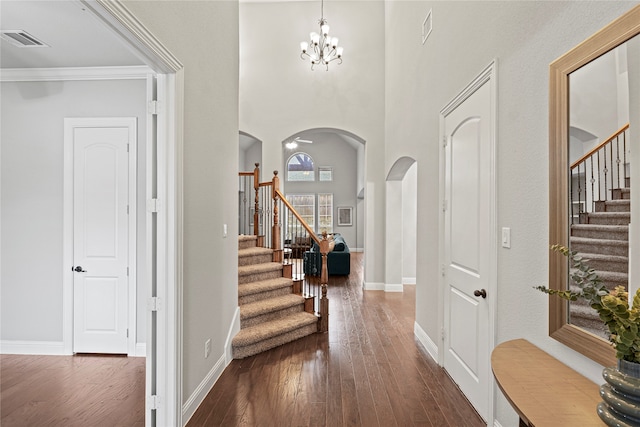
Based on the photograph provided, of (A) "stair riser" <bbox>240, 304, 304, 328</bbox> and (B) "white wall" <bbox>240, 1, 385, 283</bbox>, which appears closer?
(A) "stair riser" <bbox>240, 304, 304, 328</bbox>

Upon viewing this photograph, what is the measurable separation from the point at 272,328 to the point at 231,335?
0.51 metres

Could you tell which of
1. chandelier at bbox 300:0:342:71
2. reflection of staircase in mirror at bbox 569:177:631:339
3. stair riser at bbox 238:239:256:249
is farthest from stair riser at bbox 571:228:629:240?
chandelier at bbox 300:0:342:71

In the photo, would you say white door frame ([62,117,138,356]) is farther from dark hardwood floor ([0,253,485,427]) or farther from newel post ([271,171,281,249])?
newel post ([271,171,281,249])

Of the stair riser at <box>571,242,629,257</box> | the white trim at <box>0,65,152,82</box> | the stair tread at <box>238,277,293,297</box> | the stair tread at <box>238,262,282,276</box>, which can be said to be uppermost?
the white trim at <box>0,65,152,82</box>

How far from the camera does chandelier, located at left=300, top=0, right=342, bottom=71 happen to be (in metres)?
6.16

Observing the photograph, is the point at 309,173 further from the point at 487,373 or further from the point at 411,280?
the point at 487,373

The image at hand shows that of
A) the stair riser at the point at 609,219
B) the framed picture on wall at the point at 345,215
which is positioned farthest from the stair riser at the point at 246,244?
the framed picture on wall at the point at 345,215

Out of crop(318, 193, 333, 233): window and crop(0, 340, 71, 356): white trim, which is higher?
crop(318, 193, 333, 233): window

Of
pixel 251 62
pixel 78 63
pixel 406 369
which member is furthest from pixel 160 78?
pixel 251 62

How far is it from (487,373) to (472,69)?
7.40 feet

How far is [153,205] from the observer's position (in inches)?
83.5

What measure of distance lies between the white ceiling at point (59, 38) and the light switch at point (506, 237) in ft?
9.02

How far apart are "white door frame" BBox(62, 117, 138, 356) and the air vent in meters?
0.75

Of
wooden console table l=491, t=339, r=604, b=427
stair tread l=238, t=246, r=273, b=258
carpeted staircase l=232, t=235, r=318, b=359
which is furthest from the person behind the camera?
stair tread l=238, t=246, r=273, b=258
